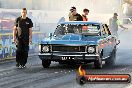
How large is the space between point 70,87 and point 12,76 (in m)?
2.54

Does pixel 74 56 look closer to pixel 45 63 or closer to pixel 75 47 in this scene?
pixel 75 47

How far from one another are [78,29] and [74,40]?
1.06 metres

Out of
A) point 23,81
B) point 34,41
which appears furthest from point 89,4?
point 23,81

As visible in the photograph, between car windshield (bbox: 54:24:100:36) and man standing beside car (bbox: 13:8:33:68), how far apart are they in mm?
892

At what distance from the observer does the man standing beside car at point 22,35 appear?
12914 mm

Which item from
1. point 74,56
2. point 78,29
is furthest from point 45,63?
point 78,29

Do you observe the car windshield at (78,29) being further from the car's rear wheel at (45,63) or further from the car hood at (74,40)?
the car's rear wheel at (45,63)

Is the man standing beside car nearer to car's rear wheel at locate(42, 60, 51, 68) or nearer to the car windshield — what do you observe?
car's rear wheel at locate(42, 60, 51, 68)

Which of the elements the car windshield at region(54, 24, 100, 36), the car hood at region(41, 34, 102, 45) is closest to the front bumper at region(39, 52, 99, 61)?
the car hood at region(41, 34, 102, 45)

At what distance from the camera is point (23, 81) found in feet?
31.6

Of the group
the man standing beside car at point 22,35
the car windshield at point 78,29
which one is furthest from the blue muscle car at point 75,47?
the man standing beside car at point 22,35

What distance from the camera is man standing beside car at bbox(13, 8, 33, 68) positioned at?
508 inches

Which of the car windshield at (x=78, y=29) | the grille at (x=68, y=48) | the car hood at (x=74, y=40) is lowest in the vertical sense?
the grille at (x=68, y=48)

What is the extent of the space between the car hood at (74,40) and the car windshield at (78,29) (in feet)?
1.37
